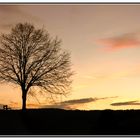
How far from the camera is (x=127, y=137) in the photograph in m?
9.46

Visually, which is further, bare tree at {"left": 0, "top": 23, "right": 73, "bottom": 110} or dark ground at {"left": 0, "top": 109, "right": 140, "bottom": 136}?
bare tree at {"left": 0, "top": 23, "right": 73, "bottom": 110}

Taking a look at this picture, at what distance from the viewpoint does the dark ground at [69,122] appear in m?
9.60

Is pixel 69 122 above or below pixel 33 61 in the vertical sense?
below

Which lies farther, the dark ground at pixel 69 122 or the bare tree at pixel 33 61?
the bare tree at pixel 33 61

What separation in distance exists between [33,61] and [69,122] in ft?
5.37

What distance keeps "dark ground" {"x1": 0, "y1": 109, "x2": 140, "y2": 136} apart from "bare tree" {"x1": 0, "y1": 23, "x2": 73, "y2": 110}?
42cm

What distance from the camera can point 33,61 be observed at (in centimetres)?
1025

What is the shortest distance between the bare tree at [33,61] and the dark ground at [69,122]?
0.42 meters

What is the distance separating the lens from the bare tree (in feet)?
33.0

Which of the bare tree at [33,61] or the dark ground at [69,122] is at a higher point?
the bare tree at [33,61]

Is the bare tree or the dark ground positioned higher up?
the bare tree

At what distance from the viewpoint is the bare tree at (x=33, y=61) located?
10.1 m
